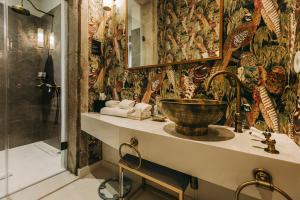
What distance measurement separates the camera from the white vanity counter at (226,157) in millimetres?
570

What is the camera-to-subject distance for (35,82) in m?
2.42

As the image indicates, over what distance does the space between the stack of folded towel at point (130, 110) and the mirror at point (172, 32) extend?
411 mm

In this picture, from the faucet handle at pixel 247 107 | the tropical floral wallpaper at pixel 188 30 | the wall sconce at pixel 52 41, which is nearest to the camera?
the faucet handle at pixel 247 107

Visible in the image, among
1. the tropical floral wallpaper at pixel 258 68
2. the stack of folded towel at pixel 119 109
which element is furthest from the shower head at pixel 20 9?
the tropical floral wallpaper at pixel 258 68

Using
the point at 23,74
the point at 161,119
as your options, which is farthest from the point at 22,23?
the point at 161,119

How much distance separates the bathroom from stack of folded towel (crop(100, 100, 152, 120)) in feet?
0.04

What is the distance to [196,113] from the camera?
78 centimetres

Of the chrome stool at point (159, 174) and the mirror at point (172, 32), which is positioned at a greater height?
the mirror at point (172, 32)

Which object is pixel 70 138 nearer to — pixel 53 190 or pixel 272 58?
pixel 53 190

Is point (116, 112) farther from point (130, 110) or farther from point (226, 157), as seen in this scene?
point (226, 157)

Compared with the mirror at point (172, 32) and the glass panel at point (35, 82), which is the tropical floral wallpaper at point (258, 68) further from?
the glass panel at point (35, 82)

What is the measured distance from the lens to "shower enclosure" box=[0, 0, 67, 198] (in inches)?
79.7

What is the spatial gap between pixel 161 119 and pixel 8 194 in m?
1.51

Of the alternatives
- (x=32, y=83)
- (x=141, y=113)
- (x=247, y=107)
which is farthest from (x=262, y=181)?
(x=32, y=83)
